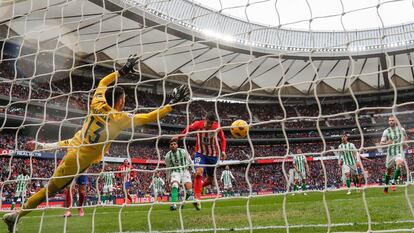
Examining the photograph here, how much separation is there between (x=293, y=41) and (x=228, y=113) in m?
8.14

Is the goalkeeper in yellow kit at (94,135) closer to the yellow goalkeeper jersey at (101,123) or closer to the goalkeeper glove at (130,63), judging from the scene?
the yellow goalkeeper jersey at (101,123)

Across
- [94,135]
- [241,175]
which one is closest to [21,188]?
[94,135]

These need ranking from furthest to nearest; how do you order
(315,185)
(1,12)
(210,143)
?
(315,185) < (210,143) < (1,12)

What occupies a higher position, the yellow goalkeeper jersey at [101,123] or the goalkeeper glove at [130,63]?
the goalkeeper glove at [130,63]

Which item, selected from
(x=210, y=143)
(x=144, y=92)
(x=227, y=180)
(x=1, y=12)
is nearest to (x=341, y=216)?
(x=210, y=143)

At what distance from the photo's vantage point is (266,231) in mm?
4551

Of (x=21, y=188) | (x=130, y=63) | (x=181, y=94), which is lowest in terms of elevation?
(x=21, y=188)

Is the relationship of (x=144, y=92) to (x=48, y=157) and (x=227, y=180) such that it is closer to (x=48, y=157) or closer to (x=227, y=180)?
(x=48, y=157)

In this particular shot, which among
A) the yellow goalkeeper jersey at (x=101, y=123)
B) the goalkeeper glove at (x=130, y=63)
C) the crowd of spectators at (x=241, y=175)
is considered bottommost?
the crowd of spectators at (x=241, y=175)

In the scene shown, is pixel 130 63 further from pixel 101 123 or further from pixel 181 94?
pixel 101 123

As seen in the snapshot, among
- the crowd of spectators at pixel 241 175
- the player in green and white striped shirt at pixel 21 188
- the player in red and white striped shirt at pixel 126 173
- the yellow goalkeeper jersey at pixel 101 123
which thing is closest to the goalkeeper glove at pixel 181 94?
the yellow goalkeeper jersey at pixel 101 123

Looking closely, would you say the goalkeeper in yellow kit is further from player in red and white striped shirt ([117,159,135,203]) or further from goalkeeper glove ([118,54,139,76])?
player in red and white striped shirt ([117,159,135,203])

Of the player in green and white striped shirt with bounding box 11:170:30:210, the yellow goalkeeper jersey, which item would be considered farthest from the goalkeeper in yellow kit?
the player in green and white striped shirt with bounding box 11:170:30:210

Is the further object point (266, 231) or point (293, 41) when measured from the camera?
point (293, 41)
